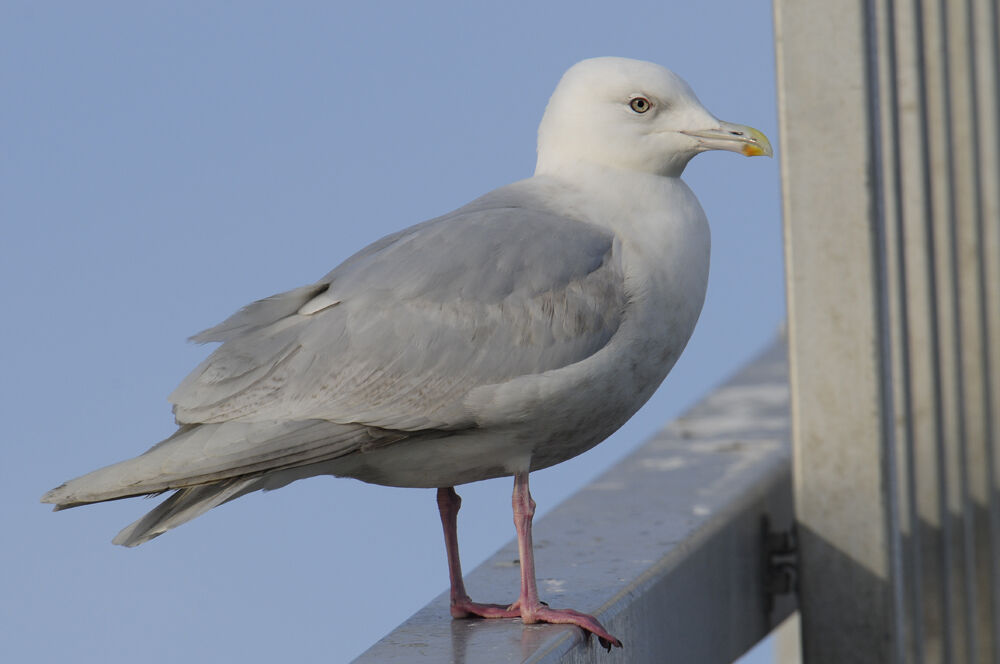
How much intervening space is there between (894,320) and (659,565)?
690mm

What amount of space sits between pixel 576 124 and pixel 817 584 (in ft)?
3.52

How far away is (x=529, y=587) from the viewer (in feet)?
6.93

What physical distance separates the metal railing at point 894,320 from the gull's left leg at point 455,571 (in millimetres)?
766

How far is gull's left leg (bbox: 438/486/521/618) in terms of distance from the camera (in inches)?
86.9

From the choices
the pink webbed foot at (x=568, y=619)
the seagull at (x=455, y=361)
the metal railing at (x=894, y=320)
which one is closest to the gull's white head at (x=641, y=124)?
the seagull at (x=455, y=361)

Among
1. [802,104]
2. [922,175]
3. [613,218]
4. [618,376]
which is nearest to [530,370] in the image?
[618,376]

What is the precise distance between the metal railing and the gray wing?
0.65 meters

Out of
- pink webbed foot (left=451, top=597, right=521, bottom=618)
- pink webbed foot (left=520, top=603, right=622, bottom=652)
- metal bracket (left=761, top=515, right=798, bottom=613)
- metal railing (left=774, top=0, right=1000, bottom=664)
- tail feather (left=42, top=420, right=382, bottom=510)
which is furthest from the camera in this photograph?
metal bracket (left=761, top=515, right=798, bottom=613)

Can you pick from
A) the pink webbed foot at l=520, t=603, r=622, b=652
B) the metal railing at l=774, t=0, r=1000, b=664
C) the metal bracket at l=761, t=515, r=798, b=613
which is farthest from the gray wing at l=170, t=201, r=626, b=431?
the metal bracket at l=761, t=515, r=798, b=613

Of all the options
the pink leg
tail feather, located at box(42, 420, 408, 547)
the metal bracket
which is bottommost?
the metal bracket

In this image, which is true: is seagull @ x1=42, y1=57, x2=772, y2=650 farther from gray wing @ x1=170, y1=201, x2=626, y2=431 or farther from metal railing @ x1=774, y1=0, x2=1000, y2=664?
metal railing @ x1=774, y1=0, x2=1000, y2=664

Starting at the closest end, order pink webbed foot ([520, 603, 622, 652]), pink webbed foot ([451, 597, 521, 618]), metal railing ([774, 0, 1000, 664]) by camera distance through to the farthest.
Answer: pink webbed foot ([520, 603, 622, 652]) < pink webbed foot ([451, 597, 521, 618]) < metal railing ([774, 0, 1000, 664])

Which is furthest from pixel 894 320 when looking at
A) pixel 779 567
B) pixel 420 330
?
pixel 420 330

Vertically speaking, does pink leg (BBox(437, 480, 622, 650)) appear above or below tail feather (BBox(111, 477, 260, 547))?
below
